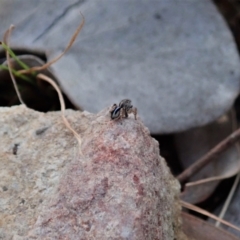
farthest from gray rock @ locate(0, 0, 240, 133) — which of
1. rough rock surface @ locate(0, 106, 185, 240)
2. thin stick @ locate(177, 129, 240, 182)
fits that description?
rough rock surface @ locate(0, 106, 185, 240)

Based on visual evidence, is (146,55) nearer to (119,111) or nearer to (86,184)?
(119,111)

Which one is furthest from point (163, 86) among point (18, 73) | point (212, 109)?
point (18, 73)

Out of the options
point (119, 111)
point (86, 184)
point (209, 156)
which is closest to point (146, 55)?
point (209, 156)

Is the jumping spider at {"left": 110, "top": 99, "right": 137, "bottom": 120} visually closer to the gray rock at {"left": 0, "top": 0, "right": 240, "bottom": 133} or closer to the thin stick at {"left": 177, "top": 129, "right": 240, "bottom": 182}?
the gray rock at {"left": 0, "top": 0, "right": 240, "bottom": 133}

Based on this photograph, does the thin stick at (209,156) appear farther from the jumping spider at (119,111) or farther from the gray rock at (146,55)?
the jumping spider at (119,111)

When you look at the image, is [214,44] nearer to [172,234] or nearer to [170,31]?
[170,31]

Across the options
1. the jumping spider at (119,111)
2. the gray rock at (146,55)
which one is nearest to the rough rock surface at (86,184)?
the jumping spider at (119,111)
